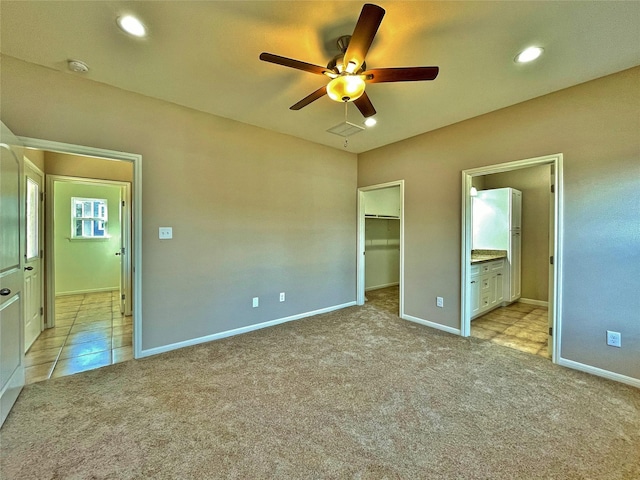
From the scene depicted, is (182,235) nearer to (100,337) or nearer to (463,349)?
(100,337)

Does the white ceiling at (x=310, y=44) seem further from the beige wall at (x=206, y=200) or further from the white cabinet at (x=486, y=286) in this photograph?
the white cabinet at (x=486, y=286)

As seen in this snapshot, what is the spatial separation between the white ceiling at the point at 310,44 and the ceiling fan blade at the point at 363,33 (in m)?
0.29

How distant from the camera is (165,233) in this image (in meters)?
2.88

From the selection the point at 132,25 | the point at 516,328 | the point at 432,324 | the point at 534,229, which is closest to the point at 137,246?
the point at 132,25

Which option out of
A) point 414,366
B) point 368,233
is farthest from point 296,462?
point 368,233

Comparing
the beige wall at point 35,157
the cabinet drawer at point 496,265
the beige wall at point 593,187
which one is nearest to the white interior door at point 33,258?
the beige wall at point 35,157

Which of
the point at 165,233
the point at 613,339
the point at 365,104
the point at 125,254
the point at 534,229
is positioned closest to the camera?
the point at 365,104

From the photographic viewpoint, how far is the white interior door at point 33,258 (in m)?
2.92

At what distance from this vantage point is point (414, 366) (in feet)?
8.43

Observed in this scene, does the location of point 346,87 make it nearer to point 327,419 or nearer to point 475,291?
point 327,419

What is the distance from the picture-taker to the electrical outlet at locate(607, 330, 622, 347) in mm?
2323

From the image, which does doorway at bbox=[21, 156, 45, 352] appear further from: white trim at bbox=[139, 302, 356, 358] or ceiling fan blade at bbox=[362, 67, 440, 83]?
ceiling fan blade at bbox=[362, 67, 440, 83]

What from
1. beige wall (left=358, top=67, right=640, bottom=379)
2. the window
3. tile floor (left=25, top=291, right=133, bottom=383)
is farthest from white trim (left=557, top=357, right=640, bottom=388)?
the window

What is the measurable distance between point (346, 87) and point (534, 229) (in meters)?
4.94
